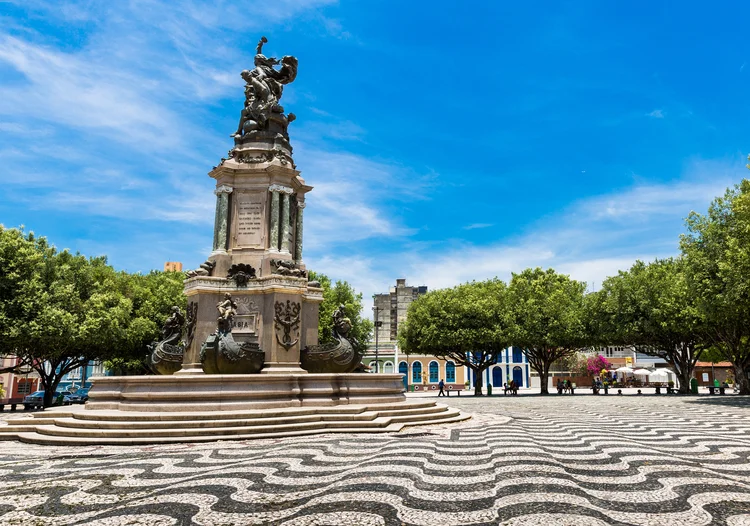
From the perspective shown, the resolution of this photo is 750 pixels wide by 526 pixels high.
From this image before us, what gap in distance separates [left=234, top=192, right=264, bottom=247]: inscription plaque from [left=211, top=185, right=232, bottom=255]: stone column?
284 millimetres

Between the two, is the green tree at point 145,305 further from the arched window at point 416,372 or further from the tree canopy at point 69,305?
the arched window at point 416,372

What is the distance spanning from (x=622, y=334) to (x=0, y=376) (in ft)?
191

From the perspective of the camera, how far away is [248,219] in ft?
52.2

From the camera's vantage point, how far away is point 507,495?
5336 millimetres

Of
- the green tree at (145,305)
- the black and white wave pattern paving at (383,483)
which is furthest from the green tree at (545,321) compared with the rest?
the black and white wave pattern paving at (383,483)

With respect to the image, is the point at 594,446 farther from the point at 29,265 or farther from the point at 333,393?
the point at 29,265

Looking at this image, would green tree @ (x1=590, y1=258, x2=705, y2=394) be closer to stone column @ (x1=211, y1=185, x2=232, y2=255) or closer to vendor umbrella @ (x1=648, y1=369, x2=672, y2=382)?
vendor umbrella @ (x1=648, y1=369, x2=672, y2=382)

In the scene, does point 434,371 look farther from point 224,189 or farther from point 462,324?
point 224,189

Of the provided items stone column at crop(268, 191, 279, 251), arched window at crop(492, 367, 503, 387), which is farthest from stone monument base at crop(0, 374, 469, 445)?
arched window at crop(492, 367, 503, 387)

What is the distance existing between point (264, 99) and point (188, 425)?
1088 centimetres

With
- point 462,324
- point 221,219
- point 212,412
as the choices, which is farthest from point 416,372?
point 212,412

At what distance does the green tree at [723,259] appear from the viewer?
893 inches

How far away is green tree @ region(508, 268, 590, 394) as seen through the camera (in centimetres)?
3850

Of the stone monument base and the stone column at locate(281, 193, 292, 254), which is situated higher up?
the stone column at locate(281, 193, 292, 254)
